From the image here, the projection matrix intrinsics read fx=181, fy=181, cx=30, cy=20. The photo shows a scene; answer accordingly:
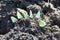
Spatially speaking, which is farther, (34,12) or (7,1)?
(7,1)

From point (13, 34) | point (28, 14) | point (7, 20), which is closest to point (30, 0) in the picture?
point (28, 14)

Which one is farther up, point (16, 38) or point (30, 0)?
point (30, 0)

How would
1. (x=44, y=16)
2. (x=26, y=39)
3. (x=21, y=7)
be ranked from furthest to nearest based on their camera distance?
(x=21, y=7)
(x=44, y=16)
(x=26, y=39)

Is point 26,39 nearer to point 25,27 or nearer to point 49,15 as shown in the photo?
point 25,27

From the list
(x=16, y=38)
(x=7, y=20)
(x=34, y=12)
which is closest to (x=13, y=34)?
(x=16, y=38)

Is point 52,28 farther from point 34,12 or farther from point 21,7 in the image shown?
point 21,7

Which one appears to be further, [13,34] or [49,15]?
[49,15]

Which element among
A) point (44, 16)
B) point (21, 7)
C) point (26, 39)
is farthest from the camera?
point (21, 7)
